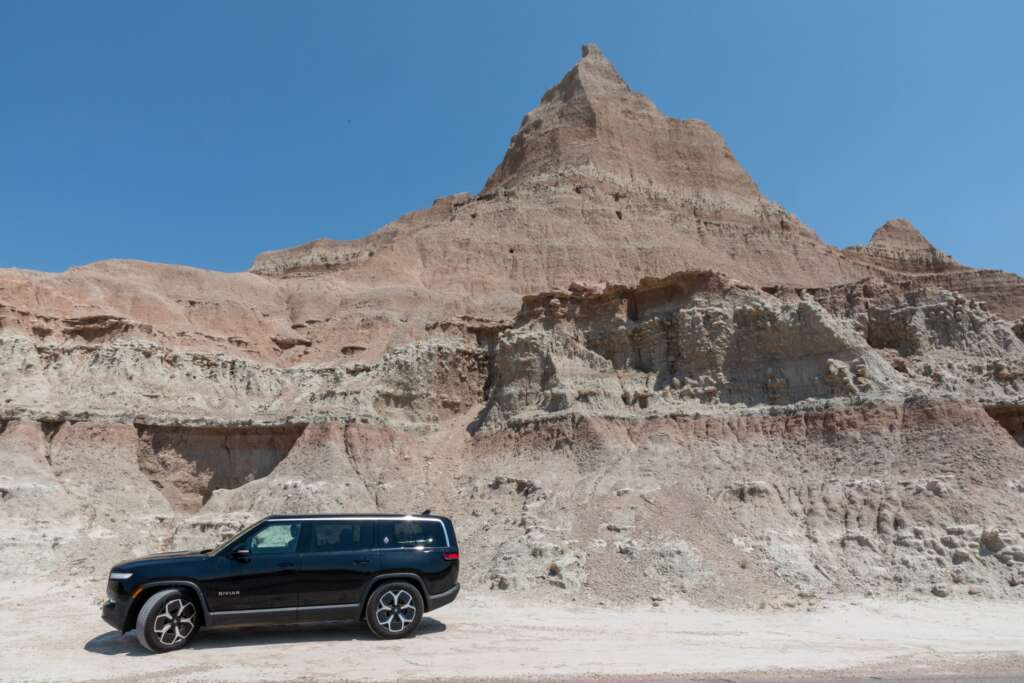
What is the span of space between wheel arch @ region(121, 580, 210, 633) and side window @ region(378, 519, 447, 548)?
9.03 ft

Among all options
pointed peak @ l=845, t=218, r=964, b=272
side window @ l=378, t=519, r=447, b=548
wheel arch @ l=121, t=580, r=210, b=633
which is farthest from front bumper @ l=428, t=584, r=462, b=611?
pointed peak @ l=845, t=218, r=964, b=272

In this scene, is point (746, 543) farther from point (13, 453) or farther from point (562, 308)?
point (13, 453)

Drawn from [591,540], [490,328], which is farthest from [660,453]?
[490,328]

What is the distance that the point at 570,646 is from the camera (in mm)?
11602

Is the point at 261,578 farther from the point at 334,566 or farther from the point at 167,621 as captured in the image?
the point at 167,621

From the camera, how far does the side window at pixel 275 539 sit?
1110 cm

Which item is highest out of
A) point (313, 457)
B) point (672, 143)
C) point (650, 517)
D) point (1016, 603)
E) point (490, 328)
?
point (672, 143)

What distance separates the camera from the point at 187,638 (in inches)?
419

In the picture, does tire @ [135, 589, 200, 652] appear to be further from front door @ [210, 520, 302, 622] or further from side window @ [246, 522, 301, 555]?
side window @ [246, 522, 301, 555]

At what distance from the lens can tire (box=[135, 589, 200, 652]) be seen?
408 inches

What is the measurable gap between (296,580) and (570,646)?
177 inches

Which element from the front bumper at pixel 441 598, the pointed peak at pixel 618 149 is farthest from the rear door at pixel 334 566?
the pointed peak at pixel 618 149

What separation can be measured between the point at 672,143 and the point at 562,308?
35267mm

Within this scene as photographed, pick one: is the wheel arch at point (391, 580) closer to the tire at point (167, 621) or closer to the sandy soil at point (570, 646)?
the sandy soil at point (570, 646)
